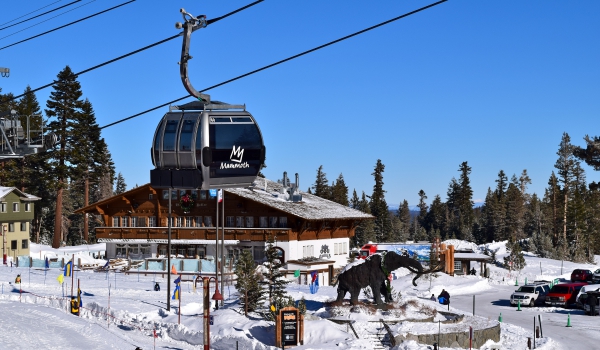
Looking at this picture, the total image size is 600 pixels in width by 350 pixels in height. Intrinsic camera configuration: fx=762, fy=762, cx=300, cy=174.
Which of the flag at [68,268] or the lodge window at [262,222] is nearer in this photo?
the flag at [68,268]

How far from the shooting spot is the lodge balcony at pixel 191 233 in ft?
193

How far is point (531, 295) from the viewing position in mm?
47000

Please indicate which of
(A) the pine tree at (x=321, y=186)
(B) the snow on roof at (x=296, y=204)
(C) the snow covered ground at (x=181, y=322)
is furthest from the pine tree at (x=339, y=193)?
(C) the snow covered ground at (x=181, y=322)

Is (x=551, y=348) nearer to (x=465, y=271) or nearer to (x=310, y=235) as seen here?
(x=310, y=235)

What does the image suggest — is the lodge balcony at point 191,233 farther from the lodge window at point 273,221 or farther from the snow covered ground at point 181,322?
the snow covered ground at point 181,322

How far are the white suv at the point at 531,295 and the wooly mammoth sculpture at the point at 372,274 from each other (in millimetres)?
15547

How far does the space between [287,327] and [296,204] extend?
3373 centimetres

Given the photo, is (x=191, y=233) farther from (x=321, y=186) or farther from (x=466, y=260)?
(x=321, y=186)

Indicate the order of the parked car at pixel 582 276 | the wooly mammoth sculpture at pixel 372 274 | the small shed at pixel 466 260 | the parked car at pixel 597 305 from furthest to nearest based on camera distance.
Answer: the small shed at pixel 466 260
the parked car at pixel 582 276
the parked car at pixel 597 305
the wooly mammoth sculpture at pixel 372 274

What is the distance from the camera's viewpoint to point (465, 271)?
6706cm

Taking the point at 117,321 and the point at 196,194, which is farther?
the point at 196,194

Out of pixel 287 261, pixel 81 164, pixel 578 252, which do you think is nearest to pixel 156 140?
pixel 287 261

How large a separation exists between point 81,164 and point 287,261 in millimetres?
26482

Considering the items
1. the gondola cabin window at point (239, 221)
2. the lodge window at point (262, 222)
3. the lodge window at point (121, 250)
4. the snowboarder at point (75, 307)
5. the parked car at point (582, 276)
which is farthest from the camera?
the lodge window at point (121, 250)
